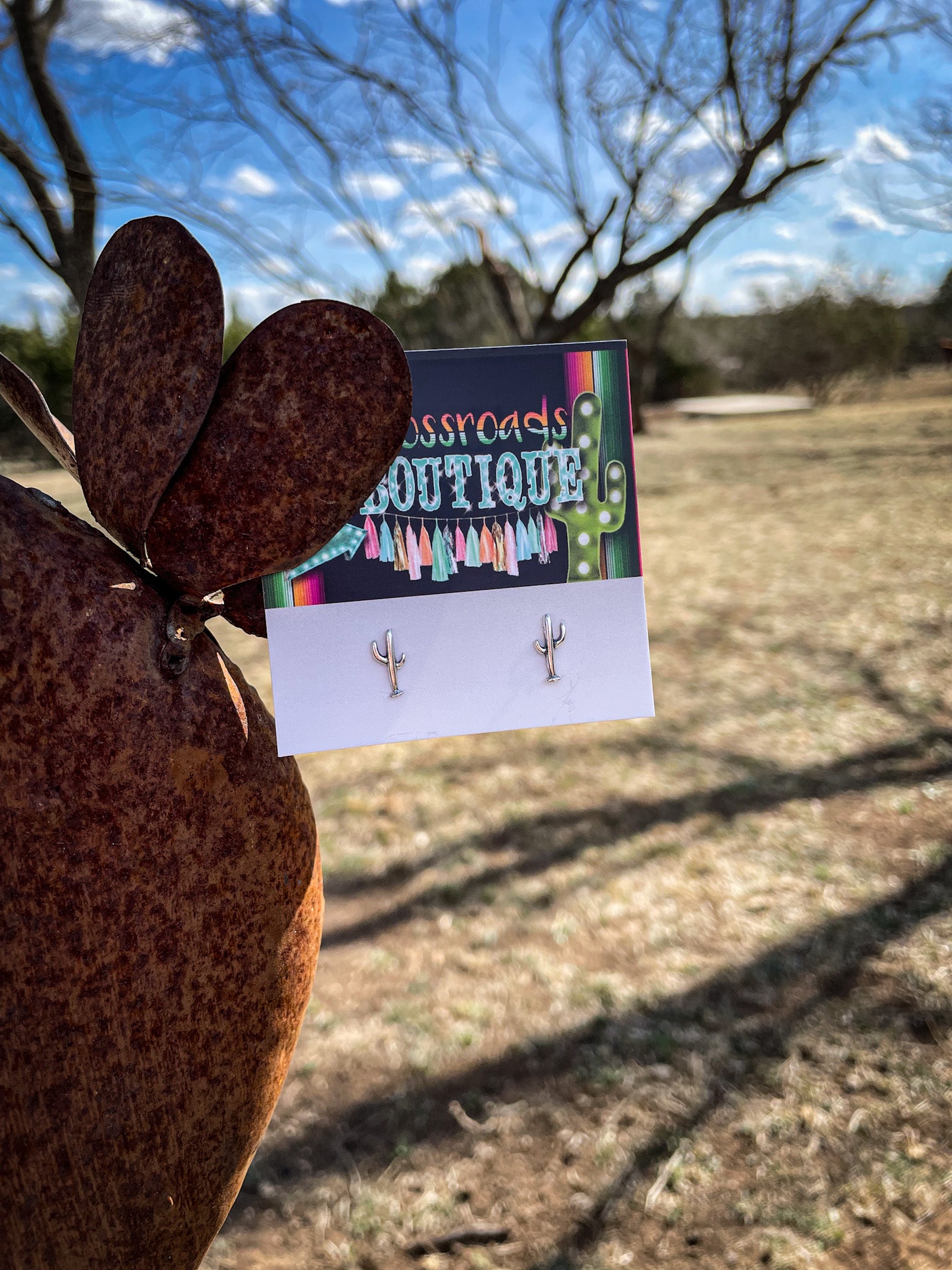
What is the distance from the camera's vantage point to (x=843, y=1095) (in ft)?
5.09

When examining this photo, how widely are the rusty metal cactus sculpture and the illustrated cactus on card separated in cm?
19

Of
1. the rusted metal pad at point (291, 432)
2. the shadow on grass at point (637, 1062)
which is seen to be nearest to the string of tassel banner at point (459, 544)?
the rusted metal pad at point (291, 432)

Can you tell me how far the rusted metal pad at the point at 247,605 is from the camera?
2.21 feet

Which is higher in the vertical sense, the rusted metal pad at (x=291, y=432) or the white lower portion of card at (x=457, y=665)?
the rusted metal pad at (x=291, y=432)

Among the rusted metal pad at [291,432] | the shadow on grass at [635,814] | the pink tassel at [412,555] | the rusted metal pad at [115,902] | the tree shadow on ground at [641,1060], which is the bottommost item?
the tree shadow on ground at [641,1060]

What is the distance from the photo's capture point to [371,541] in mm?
699

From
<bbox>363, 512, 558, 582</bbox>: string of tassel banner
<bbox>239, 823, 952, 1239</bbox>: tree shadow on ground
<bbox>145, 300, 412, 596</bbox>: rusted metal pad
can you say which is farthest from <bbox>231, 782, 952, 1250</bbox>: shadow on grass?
<bbox>145, 300, 412, 596</bbox>: rusted metal pad

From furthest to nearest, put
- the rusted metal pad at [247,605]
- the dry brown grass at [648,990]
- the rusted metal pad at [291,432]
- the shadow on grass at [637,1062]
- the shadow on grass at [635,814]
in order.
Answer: the shadow on grass at [635,814] < the shadow on grass at [637,1062] < the dry brown grass at [648,990] < the rusted metal pad at [247,605] < the rusted metal pad at [291,432]

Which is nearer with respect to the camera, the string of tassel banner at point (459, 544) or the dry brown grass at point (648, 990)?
the string of tassel banner at point (459, 544)

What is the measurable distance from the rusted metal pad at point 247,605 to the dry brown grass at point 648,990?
1.97 ft

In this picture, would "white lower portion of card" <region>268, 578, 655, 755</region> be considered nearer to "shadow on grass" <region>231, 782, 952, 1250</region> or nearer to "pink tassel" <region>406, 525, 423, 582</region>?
"pink tassel" <region>406, 525, 423, 582</region>

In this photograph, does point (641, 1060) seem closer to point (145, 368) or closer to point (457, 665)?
point (457, 665)

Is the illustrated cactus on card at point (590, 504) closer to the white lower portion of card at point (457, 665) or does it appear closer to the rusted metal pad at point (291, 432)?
the white lower portion of card at point (457, 665)

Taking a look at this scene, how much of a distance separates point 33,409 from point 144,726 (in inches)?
10.5
